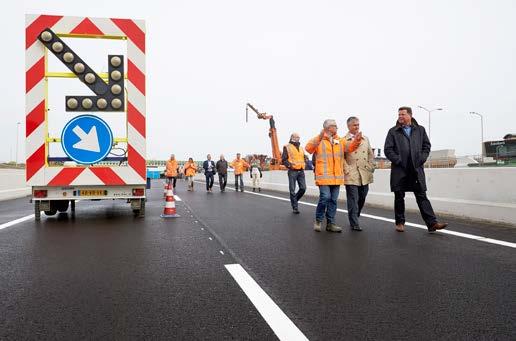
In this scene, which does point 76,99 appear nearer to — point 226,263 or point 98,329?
point 226,263

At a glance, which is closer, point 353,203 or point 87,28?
point 353,203

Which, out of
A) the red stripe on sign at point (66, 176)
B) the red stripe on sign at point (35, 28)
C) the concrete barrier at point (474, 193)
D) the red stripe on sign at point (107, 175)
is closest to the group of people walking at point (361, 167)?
the concrete barrier at point (474, 193)

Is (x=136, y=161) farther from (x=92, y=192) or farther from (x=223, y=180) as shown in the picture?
(x=223, y=180)

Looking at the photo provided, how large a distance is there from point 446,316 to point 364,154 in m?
4.97

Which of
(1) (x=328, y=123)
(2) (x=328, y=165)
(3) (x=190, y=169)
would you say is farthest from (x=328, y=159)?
(3) (x=190, y=169)

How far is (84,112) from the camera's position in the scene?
8.25m

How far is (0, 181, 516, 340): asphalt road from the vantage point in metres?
2.98

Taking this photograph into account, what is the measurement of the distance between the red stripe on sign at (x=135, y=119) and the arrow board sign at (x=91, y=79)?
0.45ft

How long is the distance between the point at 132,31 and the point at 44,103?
2009mm

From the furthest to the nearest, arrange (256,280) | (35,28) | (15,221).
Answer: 1. (15,221)
2. (35,28)
3. (256,280)

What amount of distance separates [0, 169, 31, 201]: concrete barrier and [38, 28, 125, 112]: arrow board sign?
32.8 ft

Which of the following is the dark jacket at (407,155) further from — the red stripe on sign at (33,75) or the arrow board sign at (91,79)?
the red stripe on sign at (33,75)

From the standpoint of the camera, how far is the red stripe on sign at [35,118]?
319 inches

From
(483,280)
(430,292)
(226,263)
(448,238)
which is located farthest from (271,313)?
(448,238)
